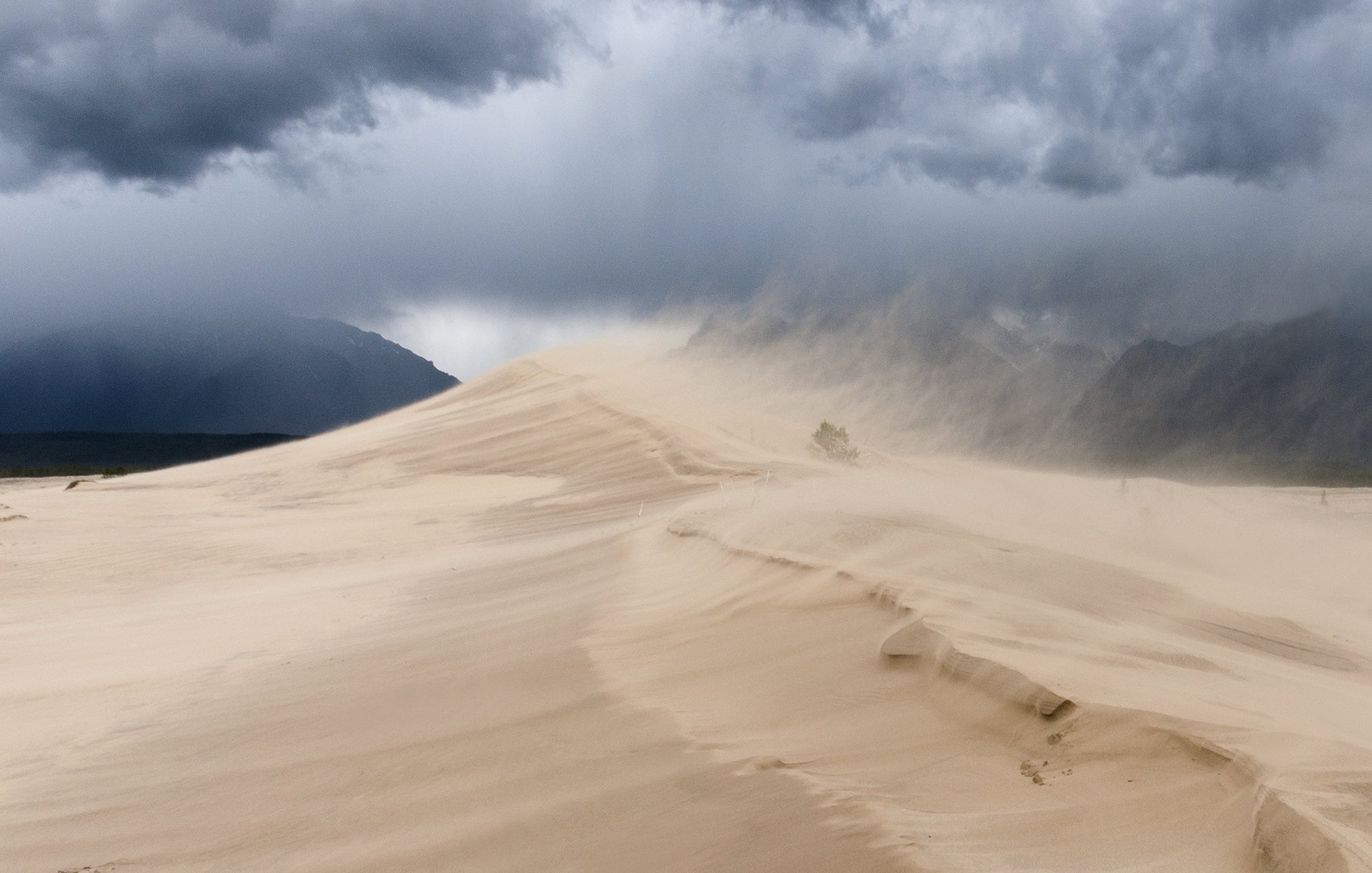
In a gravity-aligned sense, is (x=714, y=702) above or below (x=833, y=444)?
below

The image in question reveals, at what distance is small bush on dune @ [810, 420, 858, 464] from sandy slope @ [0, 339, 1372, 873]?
9.79 m

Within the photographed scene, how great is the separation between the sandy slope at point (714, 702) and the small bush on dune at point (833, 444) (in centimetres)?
979

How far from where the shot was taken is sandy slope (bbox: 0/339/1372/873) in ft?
10.3

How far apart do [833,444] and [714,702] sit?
1847cm

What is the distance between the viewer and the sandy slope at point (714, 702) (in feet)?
10.3

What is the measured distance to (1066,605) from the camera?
20.7 ft

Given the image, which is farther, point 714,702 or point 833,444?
point 833,444

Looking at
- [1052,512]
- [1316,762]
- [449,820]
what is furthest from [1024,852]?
[1052,512]

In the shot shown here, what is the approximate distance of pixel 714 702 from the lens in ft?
15.6

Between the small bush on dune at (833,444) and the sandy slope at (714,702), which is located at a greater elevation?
the small bush on dune at (833,444)

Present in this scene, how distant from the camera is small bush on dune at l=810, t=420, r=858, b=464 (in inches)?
882

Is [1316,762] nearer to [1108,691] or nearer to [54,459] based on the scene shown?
[1108,691]

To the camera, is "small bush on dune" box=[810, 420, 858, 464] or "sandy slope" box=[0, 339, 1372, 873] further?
"small bush on dune" box=[810, 420, 858, 464]

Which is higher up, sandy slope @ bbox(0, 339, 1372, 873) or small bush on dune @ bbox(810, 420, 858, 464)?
small bush on dune @ bbox(810, 420, 858, 464)
